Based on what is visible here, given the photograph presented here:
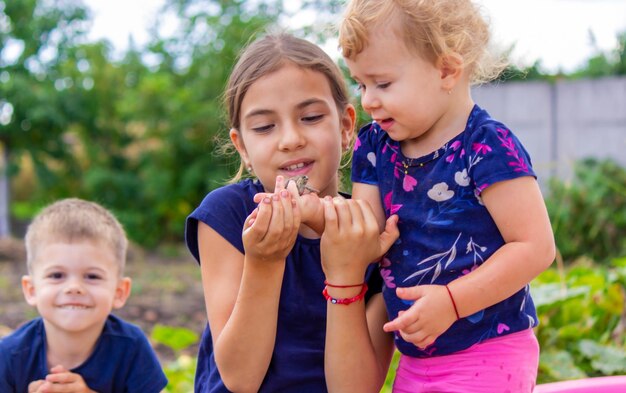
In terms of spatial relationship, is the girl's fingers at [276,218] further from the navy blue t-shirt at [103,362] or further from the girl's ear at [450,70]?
the navy blue t-shirt at [103,362]

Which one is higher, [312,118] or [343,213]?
[312,118]

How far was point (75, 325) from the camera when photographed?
209cm

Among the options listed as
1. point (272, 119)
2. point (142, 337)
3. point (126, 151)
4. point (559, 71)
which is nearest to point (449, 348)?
A: point (272, 119)

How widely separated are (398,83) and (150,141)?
9455 mm

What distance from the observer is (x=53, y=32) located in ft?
40.8

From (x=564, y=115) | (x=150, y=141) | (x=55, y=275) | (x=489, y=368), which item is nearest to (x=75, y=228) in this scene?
(x=55, y=275)

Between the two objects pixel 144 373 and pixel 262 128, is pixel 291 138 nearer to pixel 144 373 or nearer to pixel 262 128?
pixel 262 128

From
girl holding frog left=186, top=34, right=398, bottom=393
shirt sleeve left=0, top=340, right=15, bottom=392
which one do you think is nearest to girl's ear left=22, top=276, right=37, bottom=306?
shirt sleeve left=0, top=340, right=15, bottom=392

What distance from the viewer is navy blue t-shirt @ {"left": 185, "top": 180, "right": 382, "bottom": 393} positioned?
171cm

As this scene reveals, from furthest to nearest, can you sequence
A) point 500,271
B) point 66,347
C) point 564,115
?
point 564,115 → point 66,347 → point 500,271

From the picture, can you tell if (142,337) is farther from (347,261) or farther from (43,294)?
(347,261)

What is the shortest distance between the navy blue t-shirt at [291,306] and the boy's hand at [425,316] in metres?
0.37

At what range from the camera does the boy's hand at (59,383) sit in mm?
2029

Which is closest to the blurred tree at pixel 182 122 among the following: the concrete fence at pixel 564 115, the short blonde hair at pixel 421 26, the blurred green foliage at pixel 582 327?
the concrete fence at pixel 564 115
